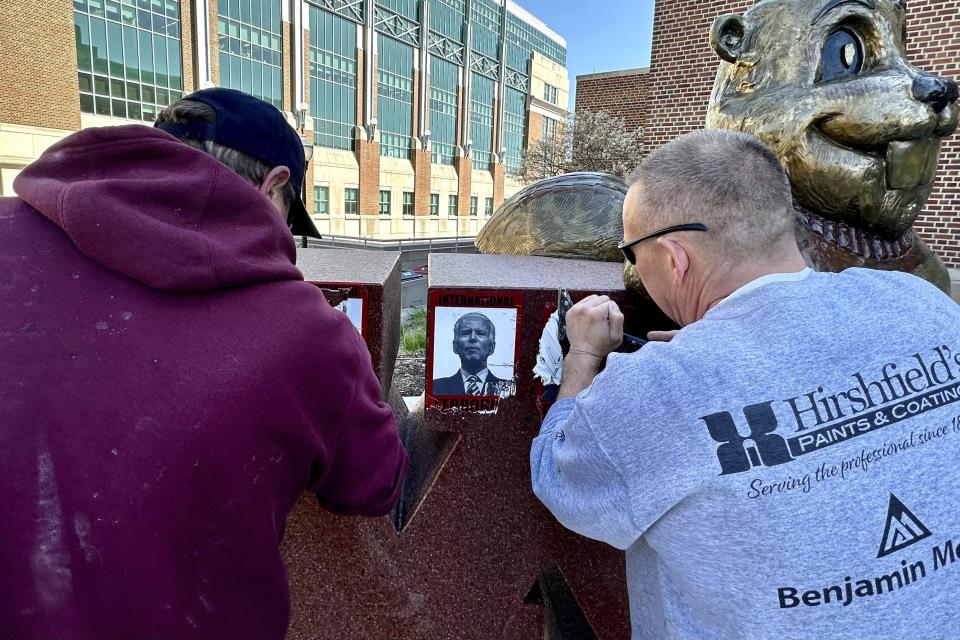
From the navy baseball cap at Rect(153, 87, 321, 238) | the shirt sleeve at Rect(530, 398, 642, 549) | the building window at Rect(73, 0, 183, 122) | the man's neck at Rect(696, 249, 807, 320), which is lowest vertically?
the shirt sleeve at Rect(530, 398, 642, 549)

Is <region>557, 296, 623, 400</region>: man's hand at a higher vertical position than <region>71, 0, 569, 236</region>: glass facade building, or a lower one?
lower

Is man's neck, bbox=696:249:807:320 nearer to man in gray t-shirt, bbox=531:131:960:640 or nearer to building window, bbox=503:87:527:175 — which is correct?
man in gray t-shirt, bbox=531:131:960:640

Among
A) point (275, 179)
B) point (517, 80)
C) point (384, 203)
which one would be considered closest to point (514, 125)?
point (517, 80)

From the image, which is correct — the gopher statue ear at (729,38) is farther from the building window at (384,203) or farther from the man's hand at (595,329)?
the building window at (384,203)

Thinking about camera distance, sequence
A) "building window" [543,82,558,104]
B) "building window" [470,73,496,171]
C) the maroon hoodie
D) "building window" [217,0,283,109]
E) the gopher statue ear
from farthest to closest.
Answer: "building window" [543,82,558,104] < "building window" [470,73,496,171] < "building window" [217,0,283,109] < the gopher statue ear < the maroon hoodie

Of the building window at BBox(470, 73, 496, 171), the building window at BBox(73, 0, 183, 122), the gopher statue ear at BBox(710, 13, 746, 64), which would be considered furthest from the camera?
the building window at BBox(470, 73, 496, 171)

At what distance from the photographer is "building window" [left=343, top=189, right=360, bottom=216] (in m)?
29.1

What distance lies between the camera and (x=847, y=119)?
229 cm

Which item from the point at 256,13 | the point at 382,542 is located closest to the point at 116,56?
the point at 256,13

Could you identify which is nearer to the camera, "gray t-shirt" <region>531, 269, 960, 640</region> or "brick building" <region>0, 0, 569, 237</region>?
"gray t-shirt" <region>531, 269, 960, 640</region>

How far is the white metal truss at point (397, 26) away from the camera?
1160 inches

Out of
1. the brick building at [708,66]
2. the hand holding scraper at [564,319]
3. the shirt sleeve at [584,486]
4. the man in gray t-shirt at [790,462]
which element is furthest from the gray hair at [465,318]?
the brick building at [708,66]

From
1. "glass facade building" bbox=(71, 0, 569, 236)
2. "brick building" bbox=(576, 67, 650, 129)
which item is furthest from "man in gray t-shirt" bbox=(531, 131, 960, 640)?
"glass facade building" bbox=(71, 0, 569, 236)

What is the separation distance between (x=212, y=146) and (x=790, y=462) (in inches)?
48.4
